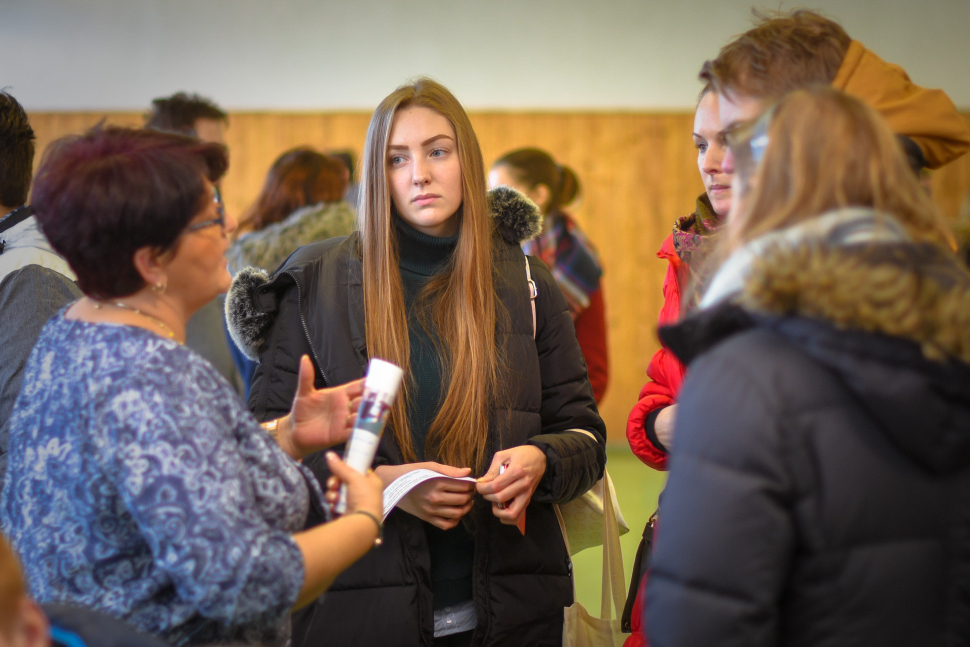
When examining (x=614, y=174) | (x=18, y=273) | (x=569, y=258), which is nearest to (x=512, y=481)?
(x=18, y=273)

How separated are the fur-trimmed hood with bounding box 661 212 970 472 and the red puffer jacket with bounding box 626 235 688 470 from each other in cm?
86

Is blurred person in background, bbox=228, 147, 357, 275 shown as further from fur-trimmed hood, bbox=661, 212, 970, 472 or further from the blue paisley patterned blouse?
fur-trimmed hood, bbox=661, 212, 970, 472

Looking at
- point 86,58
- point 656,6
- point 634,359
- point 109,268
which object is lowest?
point 634,359

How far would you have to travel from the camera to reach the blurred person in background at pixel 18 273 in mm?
1746

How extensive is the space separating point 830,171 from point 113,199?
0.95 metres

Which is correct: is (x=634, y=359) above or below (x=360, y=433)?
below

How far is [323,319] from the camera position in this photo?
1.69 meters

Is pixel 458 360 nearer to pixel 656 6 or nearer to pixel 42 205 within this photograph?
pixel 42 205

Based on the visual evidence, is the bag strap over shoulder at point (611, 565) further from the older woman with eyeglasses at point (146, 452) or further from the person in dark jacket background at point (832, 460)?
the person in dark jacket background at point (832, 460)

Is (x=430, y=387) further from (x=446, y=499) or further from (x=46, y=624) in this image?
(x=46, y=624)

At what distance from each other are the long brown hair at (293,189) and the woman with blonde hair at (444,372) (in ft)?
3.88

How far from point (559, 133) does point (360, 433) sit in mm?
5195

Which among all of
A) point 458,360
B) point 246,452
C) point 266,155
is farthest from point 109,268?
point 266,155

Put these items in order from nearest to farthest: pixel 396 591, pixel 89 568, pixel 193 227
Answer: pixel 89 568 < pixel 193 227 < pixel 396 591
